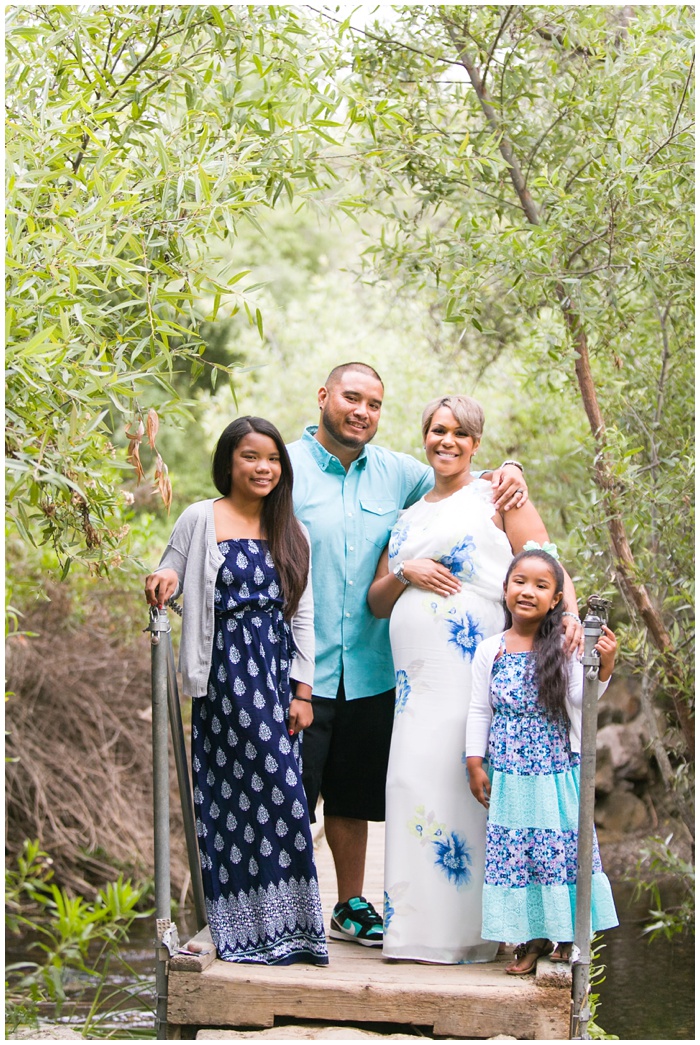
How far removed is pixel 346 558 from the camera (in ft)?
10.7

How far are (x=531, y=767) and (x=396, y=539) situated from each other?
739 millimetres

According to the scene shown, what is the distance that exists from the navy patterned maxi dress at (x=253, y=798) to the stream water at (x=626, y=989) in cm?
151

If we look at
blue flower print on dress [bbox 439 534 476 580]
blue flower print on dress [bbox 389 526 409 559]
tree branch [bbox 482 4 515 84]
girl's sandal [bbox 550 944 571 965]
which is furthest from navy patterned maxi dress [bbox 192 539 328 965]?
tree branch [bbox 482 4 515 84]

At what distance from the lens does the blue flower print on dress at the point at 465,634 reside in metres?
3.02

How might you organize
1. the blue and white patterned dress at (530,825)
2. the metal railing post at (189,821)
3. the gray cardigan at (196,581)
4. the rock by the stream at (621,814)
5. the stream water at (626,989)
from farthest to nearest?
the rock by the stream at (621,814) → the stream water at (626,989) → the metal railing post at (189,821) → the gray cardigan at (196,581) → the blue and white patterned dress at (530,825)

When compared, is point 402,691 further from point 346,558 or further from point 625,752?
point 625,752

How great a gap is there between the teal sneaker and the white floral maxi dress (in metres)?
0.24

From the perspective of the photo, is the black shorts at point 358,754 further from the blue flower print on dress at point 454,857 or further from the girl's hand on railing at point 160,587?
the girl's hand on railing at point 160,587

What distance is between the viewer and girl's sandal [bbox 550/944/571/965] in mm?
2787

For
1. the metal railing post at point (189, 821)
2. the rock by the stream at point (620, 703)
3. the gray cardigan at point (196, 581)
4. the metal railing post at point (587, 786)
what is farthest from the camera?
the rock by the stream at point (620, 703)

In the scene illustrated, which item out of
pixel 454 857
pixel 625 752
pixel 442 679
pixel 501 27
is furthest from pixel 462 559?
pixel 625 752

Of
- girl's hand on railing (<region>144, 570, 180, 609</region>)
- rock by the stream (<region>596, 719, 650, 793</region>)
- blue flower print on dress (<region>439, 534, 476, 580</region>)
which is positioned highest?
blue flower print on dress (<region>439, 534, 476, 580</region>)

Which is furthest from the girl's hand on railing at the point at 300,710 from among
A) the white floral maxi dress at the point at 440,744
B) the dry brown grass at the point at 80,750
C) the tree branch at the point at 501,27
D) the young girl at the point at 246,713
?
the dry brown grass at the point at 80,750

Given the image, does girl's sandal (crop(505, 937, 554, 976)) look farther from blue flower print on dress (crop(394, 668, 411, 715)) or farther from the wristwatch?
the wristwatch
